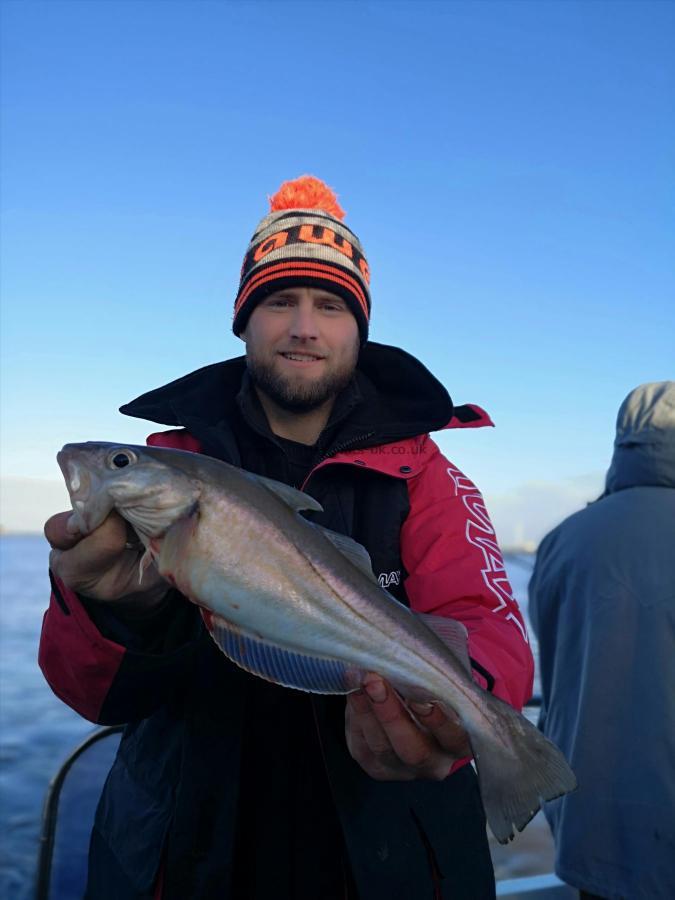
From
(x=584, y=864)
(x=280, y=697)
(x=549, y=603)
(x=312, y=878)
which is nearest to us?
(x=312, y=878)

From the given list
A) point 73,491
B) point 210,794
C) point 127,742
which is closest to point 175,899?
point 210,794

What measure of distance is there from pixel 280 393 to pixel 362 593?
1365mm

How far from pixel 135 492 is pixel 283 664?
70cm

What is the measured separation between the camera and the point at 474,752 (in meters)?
2.05

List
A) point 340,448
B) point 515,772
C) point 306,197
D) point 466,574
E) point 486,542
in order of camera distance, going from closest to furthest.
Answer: point 515,772
point 466,574
point 486,542
point 340,448
point 306,197

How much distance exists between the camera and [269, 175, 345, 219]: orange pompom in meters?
3.96

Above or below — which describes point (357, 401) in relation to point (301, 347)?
below

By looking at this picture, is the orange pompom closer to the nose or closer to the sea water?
the nose

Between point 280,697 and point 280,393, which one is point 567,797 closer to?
point 280,697

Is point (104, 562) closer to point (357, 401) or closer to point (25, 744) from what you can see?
point (357, 401)

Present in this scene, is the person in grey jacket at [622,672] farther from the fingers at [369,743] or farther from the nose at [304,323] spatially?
the nose at [304,323]

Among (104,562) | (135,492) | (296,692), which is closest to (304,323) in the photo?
(135,492)

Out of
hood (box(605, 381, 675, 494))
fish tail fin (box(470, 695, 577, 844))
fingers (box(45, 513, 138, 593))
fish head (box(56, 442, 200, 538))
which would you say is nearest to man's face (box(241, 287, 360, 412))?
fish head (box(56, 442, 200, 538))

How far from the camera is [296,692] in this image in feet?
9.18
